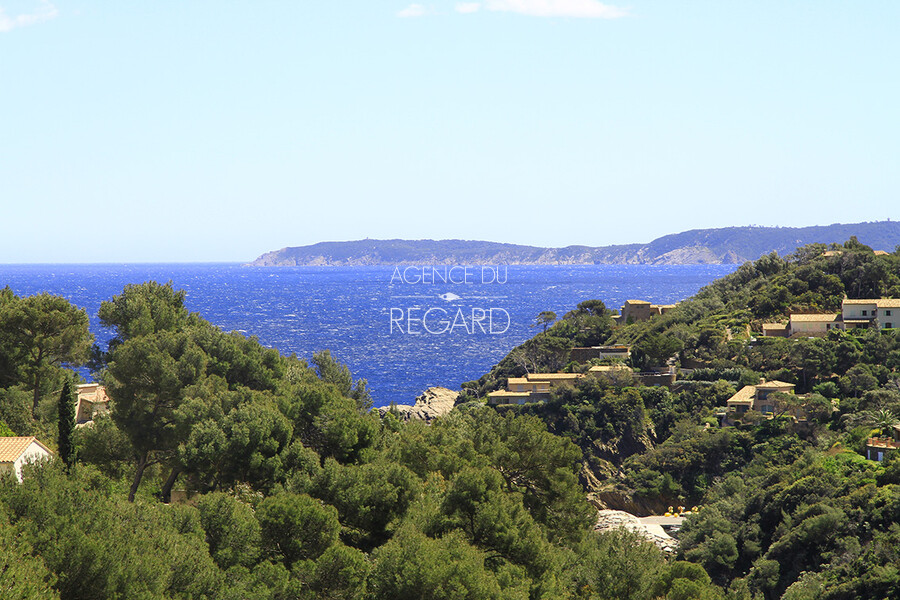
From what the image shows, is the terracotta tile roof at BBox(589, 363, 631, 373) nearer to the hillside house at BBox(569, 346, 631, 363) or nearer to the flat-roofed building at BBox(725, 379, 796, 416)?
the hillside house at BBox(569, 346, 631, 363)

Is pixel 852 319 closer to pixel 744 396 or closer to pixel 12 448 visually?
pixel 744 396

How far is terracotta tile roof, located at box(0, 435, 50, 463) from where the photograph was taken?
818 inches

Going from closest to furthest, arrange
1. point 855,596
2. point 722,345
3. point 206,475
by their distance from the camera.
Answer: point 206,475 → point 855,596 → point 722,345

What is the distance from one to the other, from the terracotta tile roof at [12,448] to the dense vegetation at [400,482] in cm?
244

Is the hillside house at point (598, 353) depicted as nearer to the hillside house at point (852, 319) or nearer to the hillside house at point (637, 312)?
the hillside house at point (637, 312)

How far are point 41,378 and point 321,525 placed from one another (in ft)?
56.5

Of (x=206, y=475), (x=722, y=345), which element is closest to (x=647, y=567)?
(x=206, y=475)

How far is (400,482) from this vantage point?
1998cm

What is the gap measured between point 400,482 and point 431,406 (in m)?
43.0

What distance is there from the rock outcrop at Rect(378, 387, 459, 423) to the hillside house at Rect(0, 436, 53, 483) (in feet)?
121

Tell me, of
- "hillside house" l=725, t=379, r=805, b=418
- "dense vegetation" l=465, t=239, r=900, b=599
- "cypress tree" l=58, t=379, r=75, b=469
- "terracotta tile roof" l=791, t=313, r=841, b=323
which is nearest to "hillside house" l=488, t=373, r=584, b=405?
"dense vegetation" l=465, t=239, r=900, b=599

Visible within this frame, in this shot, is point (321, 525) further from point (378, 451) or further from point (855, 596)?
point (855, 596)

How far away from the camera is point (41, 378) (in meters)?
30.0

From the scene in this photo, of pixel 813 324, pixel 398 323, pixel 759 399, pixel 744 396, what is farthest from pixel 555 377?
pixel 398 323
